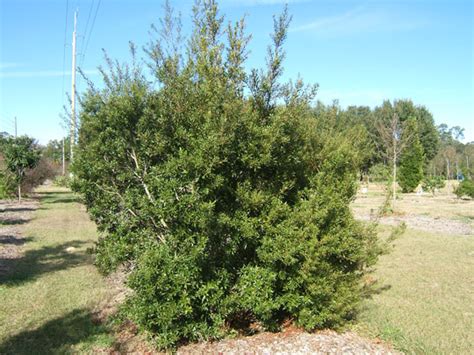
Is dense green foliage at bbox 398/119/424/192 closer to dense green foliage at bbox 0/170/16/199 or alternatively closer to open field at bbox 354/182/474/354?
open field at bbox 354/182/474/354

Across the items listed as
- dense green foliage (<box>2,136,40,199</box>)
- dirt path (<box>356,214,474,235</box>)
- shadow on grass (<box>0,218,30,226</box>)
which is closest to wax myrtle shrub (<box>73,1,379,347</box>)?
dirt path (<box>356,214,474,235</box>)

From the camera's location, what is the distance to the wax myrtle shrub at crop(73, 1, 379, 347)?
171 inches

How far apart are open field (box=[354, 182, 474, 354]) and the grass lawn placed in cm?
370

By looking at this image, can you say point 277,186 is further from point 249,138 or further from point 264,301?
point 264,301

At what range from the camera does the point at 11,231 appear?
47.5 ft

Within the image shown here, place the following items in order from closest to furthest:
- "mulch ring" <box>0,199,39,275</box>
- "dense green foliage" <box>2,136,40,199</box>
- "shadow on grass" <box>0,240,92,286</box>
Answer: "shadow on grass" <box>0,240,92,286</box>, "mulch ring" <box>0,199,39,275</box>, "dense green foliage" <box>2,136,40,199</box>

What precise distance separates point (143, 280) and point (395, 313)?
389 cm

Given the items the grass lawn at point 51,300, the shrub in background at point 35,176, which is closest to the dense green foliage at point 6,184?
the shrub in background at point 35,176

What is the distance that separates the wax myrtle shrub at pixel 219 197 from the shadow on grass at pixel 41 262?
13.7ft

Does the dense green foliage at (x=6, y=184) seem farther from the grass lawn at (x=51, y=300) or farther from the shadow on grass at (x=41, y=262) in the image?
the shadow on grass at (x=41, y=262)

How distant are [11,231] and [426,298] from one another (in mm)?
13451

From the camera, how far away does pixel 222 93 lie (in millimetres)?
4559

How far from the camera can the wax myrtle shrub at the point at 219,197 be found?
4336mm

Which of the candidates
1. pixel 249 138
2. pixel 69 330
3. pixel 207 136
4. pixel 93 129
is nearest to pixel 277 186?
pixel 249 138
